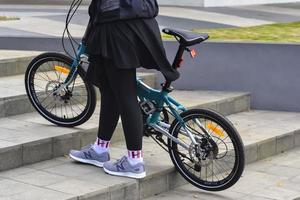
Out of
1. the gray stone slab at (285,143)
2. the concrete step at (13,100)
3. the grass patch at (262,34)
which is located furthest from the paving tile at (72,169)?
the grass patch at (262,34)

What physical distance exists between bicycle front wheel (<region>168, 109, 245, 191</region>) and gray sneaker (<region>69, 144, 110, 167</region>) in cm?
54

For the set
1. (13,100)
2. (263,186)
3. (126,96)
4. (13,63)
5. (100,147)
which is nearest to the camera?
(126,96)

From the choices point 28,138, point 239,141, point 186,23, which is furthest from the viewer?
point 186,23

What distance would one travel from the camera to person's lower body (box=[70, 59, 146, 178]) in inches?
208

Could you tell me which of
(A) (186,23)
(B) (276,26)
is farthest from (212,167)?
(A) (186,23)

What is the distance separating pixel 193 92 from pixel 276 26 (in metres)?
3.28

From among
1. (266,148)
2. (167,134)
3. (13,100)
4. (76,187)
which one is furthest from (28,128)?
(266,148)

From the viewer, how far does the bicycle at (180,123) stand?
545cm

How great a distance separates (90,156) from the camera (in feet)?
18.5

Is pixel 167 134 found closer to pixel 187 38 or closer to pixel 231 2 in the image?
pixel 187 38

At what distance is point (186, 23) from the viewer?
12023 millimetres

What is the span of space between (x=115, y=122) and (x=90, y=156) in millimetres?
344

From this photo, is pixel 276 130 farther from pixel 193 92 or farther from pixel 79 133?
pixel 79 133

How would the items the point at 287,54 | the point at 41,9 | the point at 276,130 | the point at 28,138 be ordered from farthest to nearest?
the point at 41,9 → the point at 287,54 → the point at 276,130 → the point at 28,138
